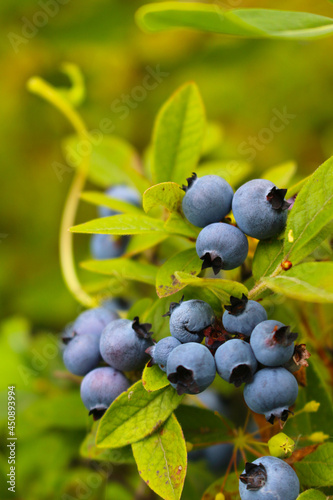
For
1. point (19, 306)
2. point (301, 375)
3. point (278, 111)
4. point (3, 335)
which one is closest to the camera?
point (301, 375)

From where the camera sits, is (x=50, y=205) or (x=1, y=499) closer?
(x=1, y=499)

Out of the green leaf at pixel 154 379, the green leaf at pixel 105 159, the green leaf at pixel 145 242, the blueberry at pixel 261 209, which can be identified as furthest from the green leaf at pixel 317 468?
the green leaf at pixel 105 159

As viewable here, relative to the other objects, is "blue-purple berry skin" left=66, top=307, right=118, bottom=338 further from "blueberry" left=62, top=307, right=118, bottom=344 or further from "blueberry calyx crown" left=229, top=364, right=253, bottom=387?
"blueberry calyx crown" left=229, top=364, right=253, bottom=387

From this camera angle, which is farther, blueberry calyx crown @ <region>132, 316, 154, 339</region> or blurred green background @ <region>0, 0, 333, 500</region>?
blurred green background @ <region>0, 0, 333, 500</region>

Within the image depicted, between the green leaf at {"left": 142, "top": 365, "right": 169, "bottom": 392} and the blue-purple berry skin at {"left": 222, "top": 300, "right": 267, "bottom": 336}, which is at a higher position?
the blue-purple berry skin at {"left": 222, "top": 300, "right": 267, "bottom": 336}

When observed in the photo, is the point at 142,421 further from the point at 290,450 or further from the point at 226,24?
the point at 226,24

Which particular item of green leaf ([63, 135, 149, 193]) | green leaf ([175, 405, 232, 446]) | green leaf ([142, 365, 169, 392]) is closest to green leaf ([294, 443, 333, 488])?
green leaf ([175, 405, 232, 446])

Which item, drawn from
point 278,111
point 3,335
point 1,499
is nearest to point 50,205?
point 3,335
